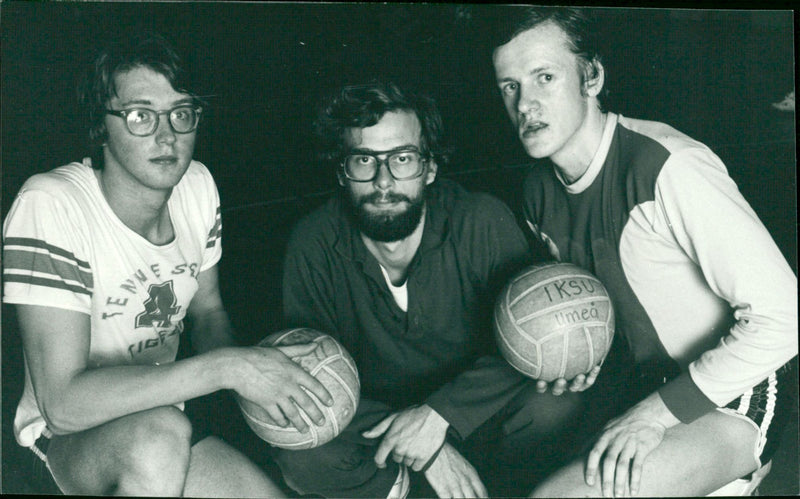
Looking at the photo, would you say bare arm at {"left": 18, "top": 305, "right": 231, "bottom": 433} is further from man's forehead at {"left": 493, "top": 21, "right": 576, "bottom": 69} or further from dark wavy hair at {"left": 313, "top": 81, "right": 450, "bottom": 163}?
man's forehead at {"left": 493, "top": 21, "right": 576, "bottom": 69}

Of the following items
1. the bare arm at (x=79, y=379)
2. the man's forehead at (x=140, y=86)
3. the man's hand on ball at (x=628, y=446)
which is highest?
the man's forehead at (x=140, y=86)

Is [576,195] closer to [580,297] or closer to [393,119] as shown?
[580,297]

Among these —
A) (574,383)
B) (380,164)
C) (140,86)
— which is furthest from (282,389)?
(140,86)

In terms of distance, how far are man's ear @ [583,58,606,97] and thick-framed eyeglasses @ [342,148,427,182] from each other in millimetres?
551

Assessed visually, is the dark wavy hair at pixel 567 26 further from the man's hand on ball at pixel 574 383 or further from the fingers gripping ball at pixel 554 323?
the man's hand on ball at pixel 574 383

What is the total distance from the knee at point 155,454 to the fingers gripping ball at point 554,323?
94 centimetres

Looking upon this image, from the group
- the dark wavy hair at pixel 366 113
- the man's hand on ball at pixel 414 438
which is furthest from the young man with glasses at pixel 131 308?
the dark wavy hair at pixel 366 113

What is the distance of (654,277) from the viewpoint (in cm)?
199

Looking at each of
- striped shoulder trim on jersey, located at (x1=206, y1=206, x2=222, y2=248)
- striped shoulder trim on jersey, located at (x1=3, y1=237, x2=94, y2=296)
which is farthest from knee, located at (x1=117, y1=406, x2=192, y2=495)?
striped shoulder trim on jersey, located at (x1=206, y1=206, x2=222, y2=248)

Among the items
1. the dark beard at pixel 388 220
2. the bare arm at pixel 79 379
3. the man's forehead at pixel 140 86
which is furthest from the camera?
the dark beard at pixel 388 220

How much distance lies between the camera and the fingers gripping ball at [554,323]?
183 centimetres

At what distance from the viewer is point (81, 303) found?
5.98ft

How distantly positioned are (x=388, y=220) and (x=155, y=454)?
918 millimetres

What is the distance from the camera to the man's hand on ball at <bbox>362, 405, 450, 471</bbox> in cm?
195
